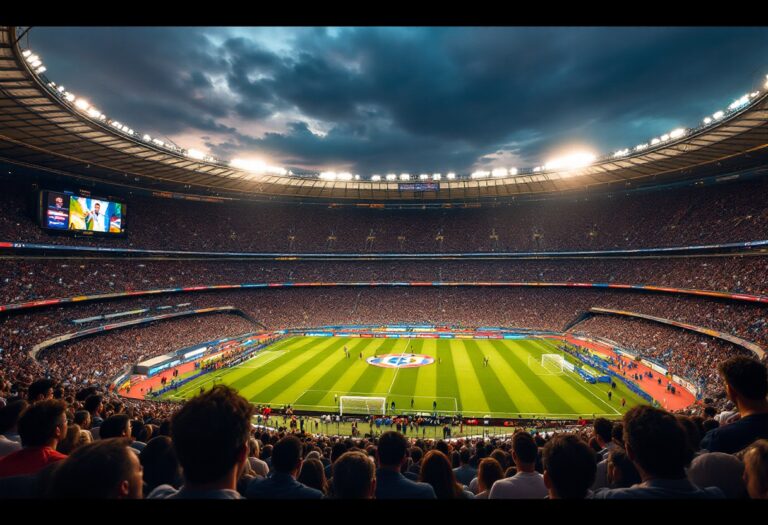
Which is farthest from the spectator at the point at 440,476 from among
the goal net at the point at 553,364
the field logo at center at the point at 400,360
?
the goal net at the point at 553,364

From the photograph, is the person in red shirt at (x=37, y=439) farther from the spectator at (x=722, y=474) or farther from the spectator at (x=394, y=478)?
the spectator at (x=722, y=474)

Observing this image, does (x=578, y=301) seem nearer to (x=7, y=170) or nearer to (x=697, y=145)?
(x=697, y=145)

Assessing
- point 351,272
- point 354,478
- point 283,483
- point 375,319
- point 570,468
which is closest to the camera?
point 570,468

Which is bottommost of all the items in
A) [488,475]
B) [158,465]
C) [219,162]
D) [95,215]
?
[488,475]

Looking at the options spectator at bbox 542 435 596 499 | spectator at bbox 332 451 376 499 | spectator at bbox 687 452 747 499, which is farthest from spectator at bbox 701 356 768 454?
spectator at bbox 332 451 376 499

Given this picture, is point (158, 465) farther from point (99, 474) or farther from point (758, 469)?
point (758, 469)

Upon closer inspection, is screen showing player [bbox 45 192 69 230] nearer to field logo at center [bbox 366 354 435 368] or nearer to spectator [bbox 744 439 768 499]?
field logo at center [bbox 366 354 435 368]

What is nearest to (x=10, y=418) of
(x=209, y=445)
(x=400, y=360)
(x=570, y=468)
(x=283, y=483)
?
(x=283, y=483)
